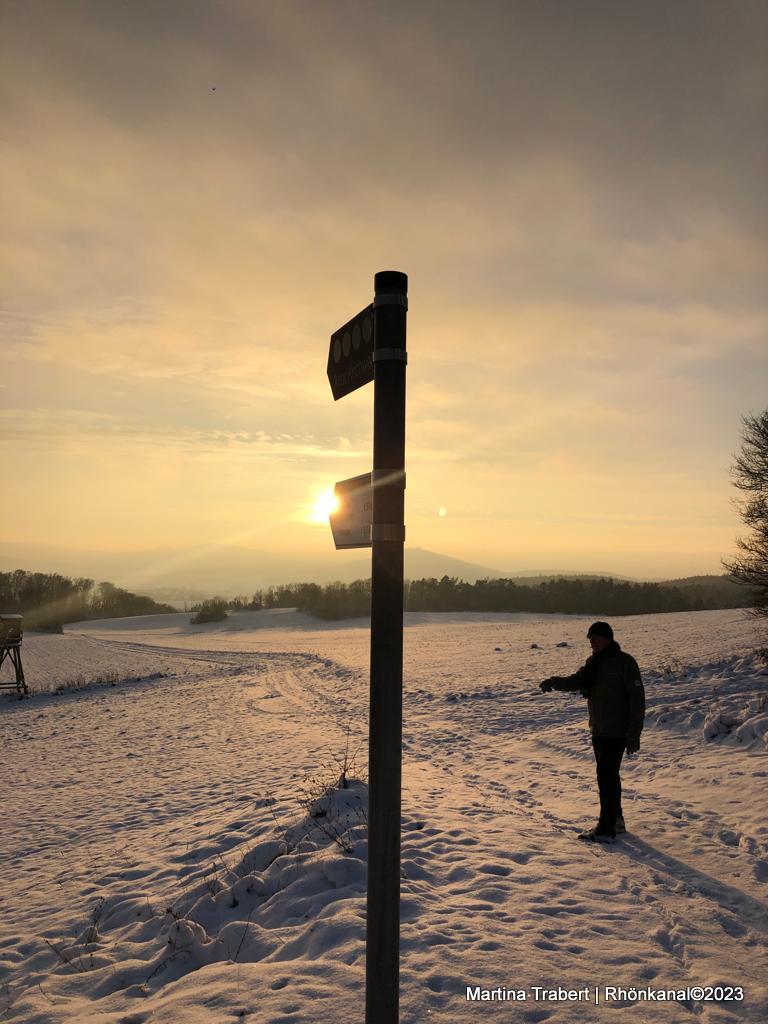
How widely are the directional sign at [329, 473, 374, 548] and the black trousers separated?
5.39 m

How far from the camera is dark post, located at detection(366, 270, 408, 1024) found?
2826 mm

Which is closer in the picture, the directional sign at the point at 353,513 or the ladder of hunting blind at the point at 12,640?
the directional sign at the point at 353,513

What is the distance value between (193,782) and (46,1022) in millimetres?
7165

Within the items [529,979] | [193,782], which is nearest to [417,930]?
[529,979]

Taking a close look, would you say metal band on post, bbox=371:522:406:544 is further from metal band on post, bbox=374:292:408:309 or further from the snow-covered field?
the snow-covered field

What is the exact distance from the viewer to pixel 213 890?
20.6 ft

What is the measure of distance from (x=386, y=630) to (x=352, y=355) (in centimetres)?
134

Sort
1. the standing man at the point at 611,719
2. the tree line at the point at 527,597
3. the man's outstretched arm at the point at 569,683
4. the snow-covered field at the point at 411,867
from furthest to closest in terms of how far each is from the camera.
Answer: the tree line at the point at 527,597, the man's outstretched arm at the point at 569,683, the standing man at the point at 611,719, the snow-covered field at the point at 411,867

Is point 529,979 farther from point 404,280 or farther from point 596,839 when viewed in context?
point 404,280

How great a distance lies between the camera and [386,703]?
2.84 meters

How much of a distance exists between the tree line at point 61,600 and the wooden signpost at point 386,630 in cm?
7883

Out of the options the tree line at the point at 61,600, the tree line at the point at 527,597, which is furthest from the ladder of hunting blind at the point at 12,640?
the tree line at the point at 61,600

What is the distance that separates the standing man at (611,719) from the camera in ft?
23.3

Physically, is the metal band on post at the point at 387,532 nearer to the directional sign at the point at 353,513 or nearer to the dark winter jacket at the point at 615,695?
the directional sign at the point at 353,513
